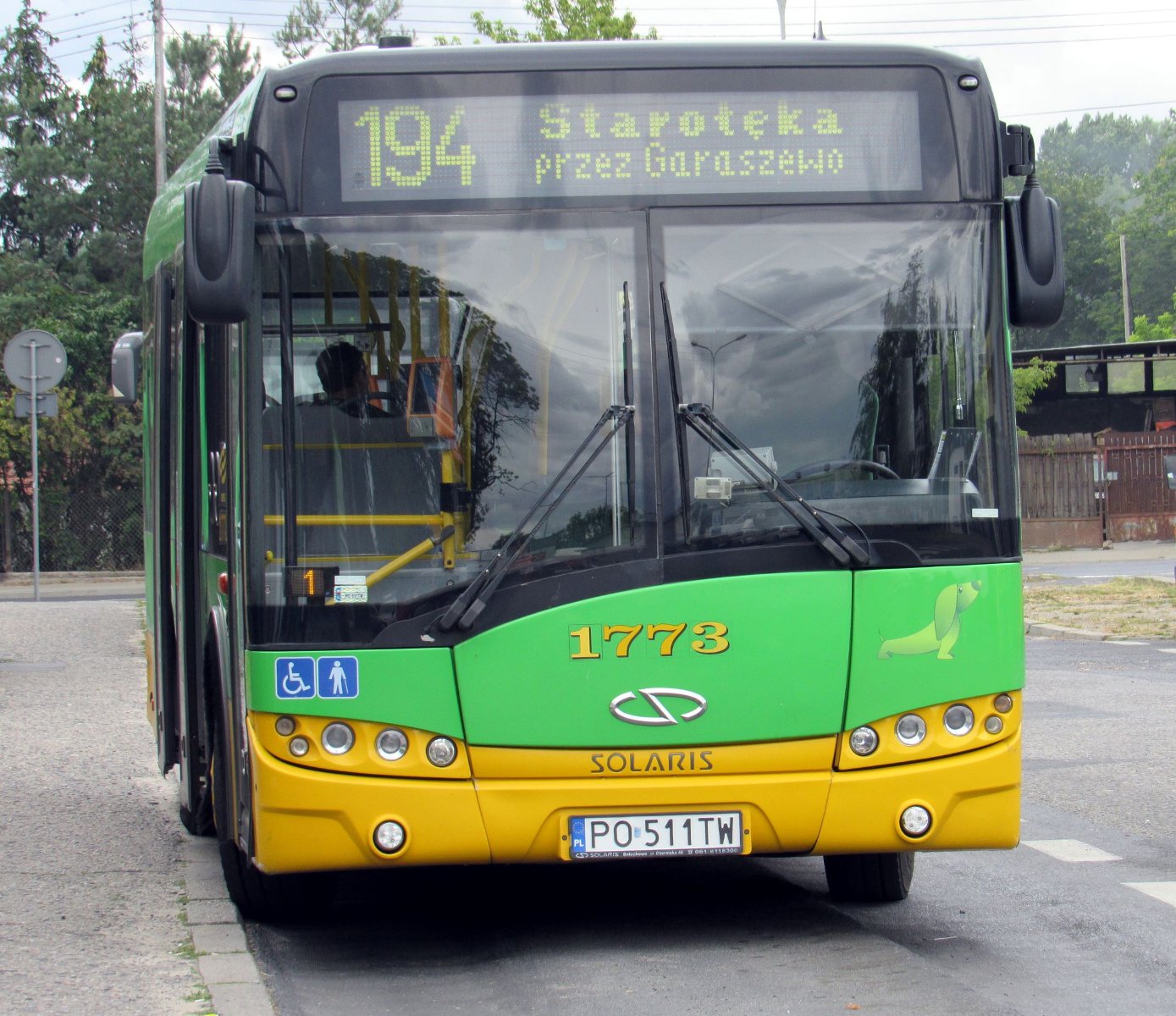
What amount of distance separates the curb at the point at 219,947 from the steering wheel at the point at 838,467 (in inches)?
89.8

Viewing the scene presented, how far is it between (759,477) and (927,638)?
758 millimetres

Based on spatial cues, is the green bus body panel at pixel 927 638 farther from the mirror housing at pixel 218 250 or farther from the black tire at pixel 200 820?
the black tire at pixel 200 820

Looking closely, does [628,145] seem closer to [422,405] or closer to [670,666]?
[422,405]

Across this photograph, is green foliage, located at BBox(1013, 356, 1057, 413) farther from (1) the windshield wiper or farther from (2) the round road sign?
(1) the windshield wiper

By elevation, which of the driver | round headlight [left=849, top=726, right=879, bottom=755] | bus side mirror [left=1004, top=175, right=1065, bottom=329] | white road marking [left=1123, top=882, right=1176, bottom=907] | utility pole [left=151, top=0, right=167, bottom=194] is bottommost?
white road marking [left=1123, top=882, right=1176, bottom=907]

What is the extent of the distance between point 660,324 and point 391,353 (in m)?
0.87

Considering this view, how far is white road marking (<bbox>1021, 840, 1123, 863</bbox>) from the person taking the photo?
306 inches

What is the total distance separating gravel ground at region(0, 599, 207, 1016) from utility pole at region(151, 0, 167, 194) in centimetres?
2081

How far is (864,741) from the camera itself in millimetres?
5758

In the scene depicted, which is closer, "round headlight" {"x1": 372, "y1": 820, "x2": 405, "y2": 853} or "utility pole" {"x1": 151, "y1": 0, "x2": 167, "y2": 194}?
"round headlight" {"x1": 372, "y1": 820, "x2": 405, "y2": 853}

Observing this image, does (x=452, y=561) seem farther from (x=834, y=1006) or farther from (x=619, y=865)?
(x=619, y=865)

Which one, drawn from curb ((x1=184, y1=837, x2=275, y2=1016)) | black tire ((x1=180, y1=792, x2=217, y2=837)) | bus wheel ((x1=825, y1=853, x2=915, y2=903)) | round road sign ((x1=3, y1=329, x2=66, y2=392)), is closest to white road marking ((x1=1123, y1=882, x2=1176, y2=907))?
→ bus wheel ((x1=825, y1=853, x2=915, y2=903))

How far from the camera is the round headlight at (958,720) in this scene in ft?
19.0

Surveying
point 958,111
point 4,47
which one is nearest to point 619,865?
point 958,111
